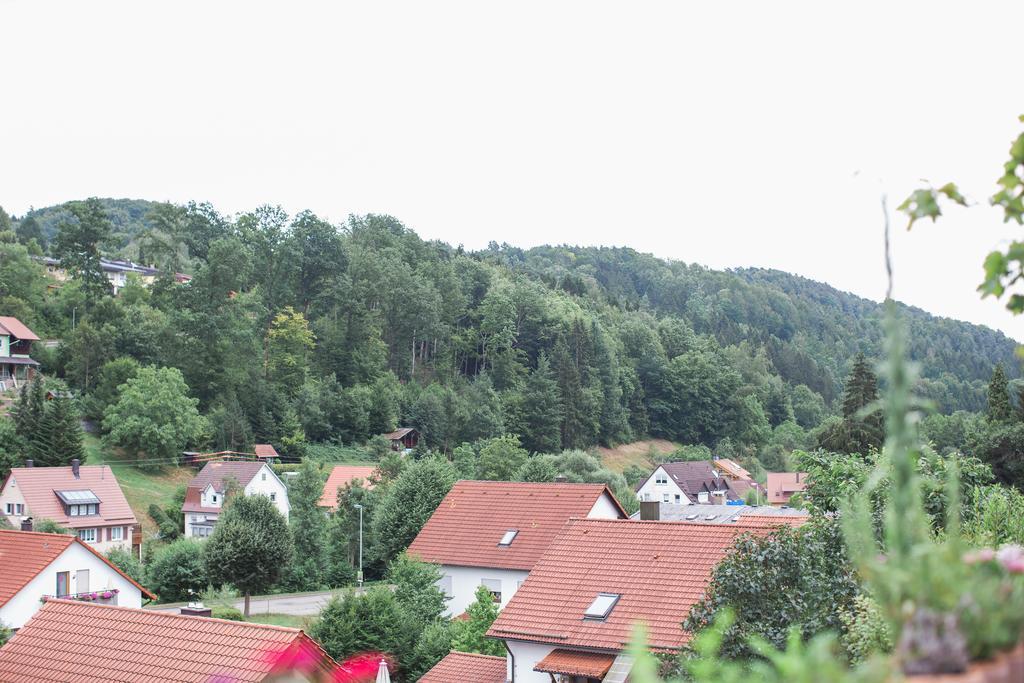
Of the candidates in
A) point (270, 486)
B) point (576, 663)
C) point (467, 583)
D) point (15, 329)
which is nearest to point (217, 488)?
point (270, 486)

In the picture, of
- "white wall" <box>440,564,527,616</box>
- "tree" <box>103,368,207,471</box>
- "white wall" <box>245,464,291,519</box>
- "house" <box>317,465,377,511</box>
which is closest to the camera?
"white wall" <box>440,564,527,616</box>

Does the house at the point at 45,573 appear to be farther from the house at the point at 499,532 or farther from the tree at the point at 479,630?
the tree at the point at 479,630

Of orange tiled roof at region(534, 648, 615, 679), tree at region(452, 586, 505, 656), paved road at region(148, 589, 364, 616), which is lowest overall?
paved road at region(148, 589, 364, 616)

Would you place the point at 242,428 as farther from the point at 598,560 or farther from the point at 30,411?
the point at 598,560

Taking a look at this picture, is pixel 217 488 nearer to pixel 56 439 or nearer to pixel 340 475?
pixel 56 439

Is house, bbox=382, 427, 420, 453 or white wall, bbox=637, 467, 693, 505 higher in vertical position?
house, bbox=382, 427, 420, 453

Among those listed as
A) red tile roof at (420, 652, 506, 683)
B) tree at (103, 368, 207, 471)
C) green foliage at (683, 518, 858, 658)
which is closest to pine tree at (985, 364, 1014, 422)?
red tile roof at (420, 652, 506, 683)

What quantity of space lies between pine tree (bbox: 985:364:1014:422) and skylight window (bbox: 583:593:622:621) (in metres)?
33.3


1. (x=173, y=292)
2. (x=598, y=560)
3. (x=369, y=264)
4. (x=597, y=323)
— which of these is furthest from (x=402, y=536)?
(x=597, y=323)

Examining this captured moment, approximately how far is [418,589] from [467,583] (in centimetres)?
285

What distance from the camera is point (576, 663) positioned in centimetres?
1866

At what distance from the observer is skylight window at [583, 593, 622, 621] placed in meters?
19.4

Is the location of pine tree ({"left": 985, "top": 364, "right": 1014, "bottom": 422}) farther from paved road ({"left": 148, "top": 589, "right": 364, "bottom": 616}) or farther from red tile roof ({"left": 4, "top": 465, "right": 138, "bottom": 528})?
red tile roof ({"left": 4, "top": 465, "right": 138, "bottom": 528})

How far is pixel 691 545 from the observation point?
67.3ft
